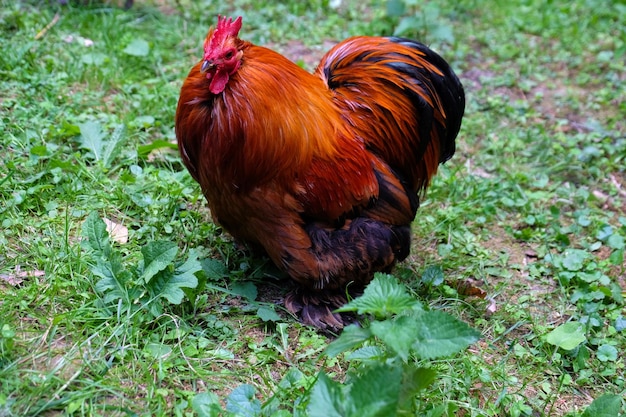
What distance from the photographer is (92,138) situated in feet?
13.1

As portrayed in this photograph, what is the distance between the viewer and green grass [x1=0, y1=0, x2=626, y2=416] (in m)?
2.74

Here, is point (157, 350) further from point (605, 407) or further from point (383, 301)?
point (605, 407)

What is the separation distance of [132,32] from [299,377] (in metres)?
3.70

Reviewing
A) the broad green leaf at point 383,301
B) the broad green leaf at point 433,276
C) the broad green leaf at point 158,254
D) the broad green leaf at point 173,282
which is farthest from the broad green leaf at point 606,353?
the broad green leaf at point 158,254

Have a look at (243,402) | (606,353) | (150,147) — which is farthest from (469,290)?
(150,147)

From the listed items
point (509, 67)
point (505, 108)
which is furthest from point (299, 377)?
point (509, 67)

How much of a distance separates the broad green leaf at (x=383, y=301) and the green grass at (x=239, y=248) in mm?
501

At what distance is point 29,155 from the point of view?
12.3 ft

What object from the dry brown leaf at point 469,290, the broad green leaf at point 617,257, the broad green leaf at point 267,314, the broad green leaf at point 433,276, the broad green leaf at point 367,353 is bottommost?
the broad green leaf at point 617,257

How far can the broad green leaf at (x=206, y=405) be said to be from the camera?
2.46m

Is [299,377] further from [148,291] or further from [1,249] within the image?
[1,249]

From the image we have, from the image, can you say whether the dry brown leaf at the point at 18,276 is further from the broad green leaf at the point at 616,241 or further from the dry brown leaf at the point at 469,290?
the broad green leaf at the point at 616,241

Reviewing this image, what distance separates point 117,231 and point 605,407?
8.66 ft

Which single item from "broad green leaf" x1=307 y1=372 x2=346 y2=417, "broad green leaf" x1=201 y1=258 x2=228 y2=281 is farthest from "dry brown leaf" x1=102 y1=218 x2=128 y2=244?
"broad green leaf" x1=307 y1=372 x2=346 y2=417
